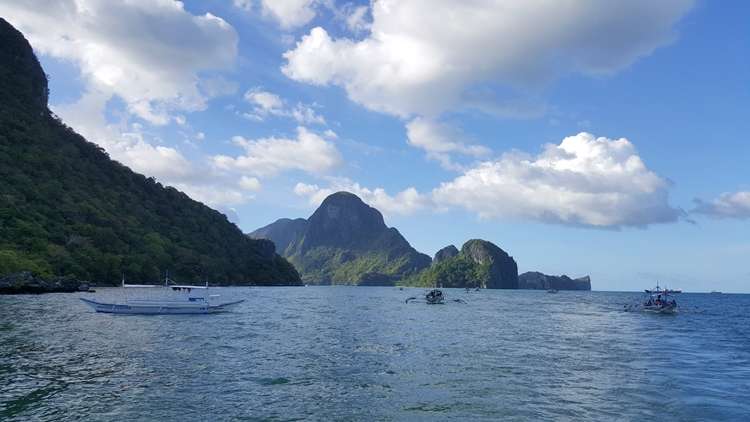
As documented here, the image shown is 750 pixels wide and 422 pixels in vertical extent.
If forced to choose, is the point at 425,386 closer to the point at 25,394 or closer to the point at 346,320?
the point at 25,394

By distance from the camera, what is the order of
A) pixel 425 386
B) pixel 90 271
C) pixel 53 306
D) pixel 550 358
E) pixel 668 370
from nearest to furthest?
1. pixel 425 386
2. pixel 668 370
3. pixel 550 358
4. pixel 53 306
5. pixel 90 271

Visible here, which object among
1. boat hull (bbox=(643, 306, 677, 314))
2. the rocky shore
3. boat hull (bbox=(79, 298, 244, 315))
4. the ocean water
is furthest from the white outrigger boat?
boat hull (bbox=(643, 306, 677, 314))

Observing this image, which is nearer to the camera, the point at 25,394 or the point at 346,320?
the point at 25,394

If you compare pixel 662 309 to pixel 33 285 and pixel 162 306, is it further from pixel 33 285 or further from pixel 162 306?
pixel 33 285

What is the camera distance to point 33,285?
104 m

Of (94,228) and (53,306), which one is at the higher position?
(94,228)

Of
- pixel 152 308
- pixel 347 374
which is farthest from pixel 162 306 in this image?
pixel 347 374

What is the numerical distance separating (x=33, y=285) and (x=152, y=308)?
49.1 metres

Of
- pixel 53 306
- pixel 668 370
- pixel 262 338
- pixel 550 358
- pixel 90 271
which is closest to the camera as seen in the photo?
pixel 668 370

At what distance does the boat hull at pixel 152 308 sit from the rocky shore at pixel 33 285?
37614 mm

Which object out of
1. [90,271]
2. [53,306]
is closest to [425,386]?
[53,306]

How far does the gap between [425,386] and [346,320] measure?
4862cm

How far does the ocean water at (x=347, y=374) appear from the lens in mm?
25031

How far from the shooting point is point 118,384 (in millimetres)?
28391
